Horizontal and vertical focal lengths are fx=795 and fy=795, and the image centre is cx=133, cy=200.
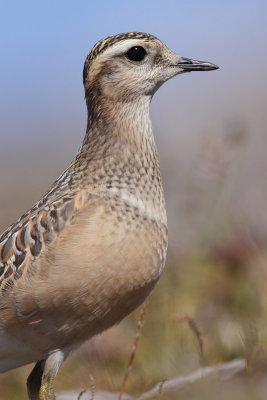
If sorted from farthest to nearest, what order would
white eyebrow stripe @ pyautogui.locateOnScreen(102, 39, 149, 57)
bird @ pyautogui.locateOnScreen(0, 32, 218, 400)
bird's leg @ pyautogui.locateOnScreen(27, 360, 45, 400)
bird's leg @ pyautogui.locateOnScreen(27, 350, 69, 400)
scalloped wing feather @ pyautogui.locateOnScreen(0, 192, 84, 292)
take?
bird's leg @ pyautogui.locateOnScreen(27, 360, 45, 400) < white eyebrow stripe @ pyautogui.locateOnScreen(102, 39, 149, 57) < bird's leg @ pyautogui.locateOnScreen(27, 350, 69, 400) < scalloped wing feather @ pyautogui.locateOnScreen(0, 192, 84, 292) < bird @ pyautogui.locateOnScreen(0, 32, 218, 400)

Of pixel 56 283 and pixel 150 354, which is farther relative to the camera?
pixel 150 354

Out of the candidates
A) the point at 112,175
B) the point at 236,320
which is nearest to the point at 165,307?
the point at 236,320

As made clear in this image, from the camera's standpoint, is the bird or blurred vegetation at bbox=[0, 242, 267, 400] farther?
blurred vegetation at bbox=[0, 242, 267, 400]

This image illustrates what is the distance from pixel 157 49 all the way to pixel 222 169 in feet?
4.55

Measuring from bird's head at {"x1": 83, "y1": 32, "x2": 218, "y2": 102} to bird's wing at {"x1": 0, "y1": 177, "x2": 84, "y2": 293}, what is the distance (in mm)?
862

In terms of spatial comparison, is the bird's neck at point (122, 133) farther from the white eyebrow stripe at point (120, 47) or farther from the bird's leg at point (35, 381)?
the bird's leg at point (35, 381)

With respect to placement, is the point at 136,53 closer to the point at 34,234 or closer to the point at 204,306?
the point at 34,234

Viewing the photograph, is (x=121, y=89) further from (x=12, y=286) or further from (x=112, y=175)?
(x=12, y=286)

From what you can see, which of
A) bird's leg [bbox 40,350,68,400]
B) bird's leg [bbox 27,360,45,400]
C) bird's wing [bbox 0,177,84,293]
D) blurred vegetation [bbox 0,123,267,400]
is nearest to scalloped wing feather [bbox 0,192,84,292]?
bird's wing [bbox 0,177,84,293]

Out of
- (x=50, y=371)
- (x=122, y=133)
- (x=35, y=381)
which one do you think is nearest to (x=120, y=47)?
(x=122, y=133)

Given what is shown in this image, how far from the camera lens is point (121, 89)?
5773 millimetres

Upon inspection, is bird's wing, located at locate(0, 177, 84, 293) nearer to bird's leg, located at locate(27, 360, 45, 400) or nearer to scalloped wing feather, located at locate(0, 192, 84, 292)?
scalloped wing feather, located at locate(0, 192, 84, 292)

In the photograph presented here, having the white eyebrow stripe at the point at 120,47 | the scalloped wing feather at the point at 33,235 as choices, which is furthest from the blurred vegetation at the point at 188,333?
the white eyebrow stripe at the point at 120,47

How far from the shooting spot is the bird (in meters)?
5.10
